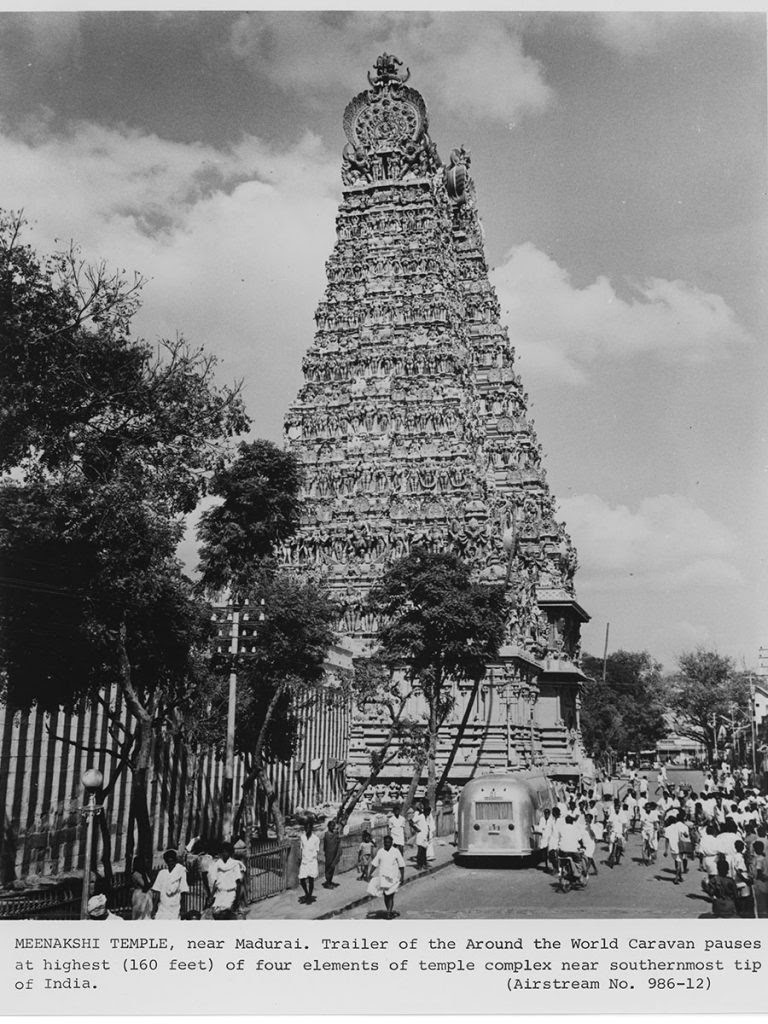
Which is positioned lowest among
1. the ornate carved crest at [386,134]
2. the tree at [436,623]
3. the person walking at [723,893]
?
the person walking at [723,893]

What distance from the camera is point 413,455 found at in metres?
61.0

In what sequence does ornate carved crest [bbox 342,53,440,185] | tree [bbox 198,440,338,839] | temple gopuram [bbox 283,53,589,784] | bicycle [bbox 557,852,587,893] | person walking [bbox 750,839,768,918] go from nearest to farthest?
person walking [bbox 750,839,768,918] → bicycle [bbox 557,852,587,893] → tree [bbox 198,440,338,839] → temple gopuram [bbox 283,53,589,784] → ornate carved crest [bbox 342,53,440,185]

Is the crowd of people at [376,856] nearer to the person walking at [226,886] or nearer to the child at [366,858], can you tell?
the child at [366,858]

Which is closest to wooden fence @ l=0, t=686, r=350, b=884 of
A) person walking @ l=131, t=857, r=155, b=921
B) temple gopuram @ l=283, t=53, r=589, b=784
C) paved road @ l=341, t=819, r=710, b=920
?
person walking @ l=131, t=857, r=155, b=921

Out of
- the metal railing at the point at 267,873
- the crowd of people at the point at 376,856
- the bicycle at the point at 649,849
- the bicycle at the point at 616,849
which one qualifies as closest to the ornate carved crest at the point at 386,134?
the crowd of people at the point at 376,856

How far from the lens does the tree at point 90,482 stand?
1756cm

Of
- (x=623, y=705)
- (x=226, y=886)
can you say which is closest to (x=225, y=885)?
(x=226, y=886)

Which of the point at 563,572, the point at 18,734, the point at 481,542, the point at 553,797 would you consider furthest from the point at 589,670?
the point at 18,734

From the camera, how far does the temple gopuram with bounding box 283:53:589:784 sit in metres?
56.2

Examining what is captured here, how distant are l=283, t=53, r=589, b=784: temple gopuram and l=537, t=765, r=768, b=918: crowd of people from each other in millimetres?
18506

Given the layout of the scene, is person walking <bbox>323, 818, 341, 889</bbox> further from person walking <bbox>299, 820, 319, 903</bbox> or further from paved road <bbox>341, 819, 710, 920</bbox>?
person walking <bbox>299, 820, 319, 903</bbox>

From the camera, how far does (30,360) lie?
17484 mm

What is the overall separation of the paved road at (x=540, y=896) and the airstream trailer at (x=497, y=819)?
56 centimetres

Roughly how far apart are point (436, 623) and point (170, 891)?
19.5 m
